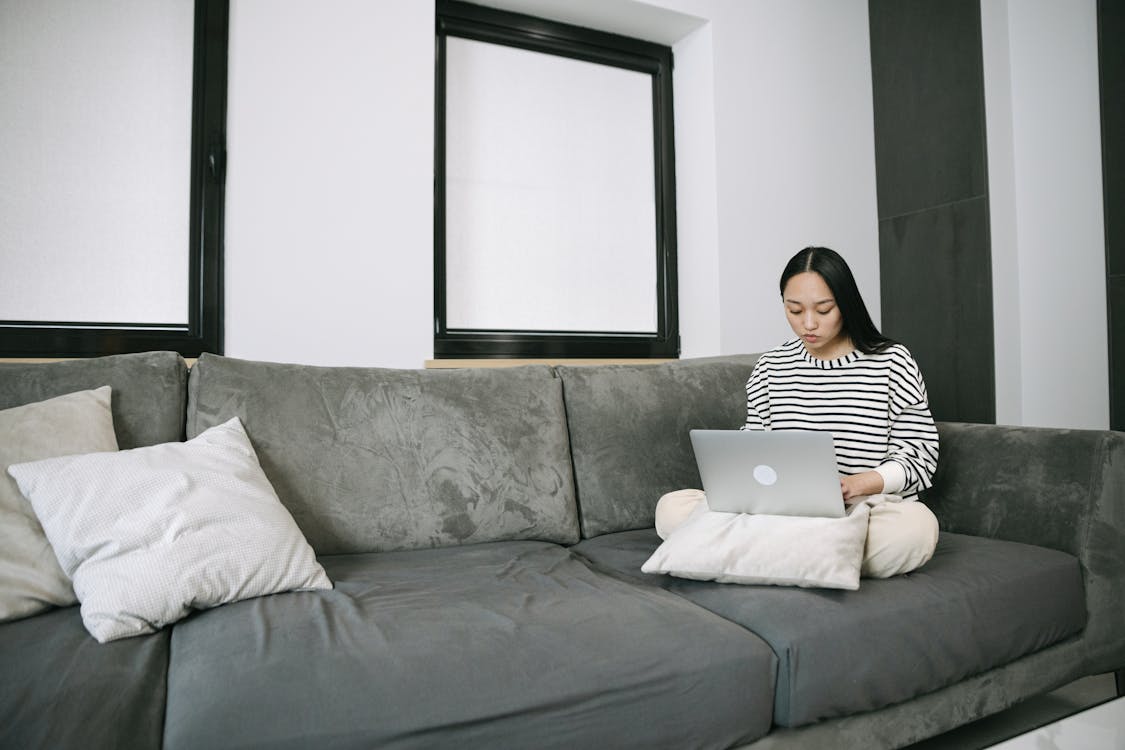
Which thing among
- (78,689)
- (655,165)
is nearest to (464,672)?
(78,689)

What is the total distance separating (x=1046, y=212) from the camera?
2.67 metres

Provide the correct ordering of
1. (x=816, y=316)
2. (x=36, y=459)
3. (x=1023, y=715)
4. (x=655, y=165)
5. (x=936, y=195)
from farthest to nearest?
(x=655, y=165) < (x=936, y=195) < (x=816, y=316) < (x=1023, y=715) < (x=36, y=459)

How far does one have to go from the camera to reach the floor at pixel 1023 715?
1.39 meters

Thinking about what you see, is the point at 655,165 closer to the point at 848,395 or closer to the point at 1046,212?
the point at 1046,212

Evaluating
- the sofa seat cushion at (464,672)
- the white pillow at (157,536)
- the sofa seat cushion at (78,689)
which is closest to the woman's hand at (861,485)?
the sofa seat cushion at (464,672)

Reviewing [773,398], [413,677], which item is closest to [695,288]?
[773,398]

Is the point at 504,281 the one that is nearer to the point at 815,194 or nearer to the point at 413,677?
the point at 815,194

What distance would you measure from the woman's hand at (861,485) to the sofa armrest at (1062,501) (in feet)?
1.19

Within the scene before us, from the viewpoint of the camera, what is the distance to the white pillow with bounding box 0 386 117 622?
106 cm

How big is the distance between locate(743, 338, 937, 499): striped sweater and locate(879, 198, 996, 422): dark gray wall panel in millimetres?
1353

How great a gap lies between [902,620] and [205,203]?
7.02ft

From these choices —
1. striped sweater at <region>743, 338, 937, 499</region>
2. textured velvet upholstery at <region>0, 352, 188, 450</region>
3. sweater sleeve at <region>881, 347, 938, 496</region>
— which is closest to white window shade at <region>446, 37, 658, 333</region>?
textured velvet upholstery at <region>0, 352, 188, 450</region>

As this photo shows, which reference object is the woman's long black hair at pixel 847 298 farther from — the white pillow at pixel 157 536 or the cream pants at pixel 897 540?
the white pillow at pixel 157 536

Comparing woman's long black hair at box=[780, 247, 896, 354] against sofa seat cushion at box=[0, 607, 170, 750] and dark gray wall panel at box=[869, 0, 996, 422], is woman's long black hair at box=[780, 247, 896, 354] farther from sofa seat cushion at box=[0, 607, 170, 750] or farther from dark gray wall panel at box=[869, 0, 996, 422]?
sofa seat cushion at box=[0, 607, 170, 750]
